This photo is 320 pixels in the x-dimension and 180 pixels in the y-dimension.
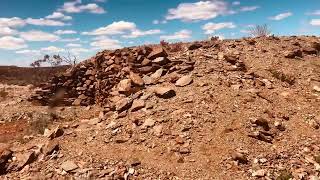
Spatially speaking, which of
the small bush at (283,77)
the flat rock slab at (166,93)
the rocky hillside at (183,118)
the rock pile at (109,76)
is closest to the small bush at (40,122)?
the rocky hillside at (183,118)

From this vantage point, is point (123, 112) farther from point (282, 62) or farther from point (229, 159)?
point (282, 62)

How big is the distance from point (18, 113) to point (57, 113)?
2.50 meters

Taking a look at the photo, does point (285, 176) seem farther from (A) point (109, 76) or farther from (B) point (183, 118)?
(A) point (109, 76)

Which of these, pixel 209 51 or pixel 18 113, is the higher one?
pixel 209 51

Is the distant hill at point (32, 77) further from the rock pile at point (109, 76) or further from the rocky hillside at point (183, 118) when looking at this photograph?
the rocky hillside at point (183, 118)

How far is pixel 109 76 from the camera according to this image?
68.8 ft

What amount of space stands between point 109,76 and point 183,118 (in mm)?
7472

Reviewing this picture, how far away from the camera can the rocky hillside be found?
12.8 metres

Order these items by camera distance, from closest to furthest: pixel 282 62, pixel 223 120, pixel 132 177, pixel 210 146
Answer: pixel 132 177, pixel 210 146, pixel 223 120, pixel 282 62

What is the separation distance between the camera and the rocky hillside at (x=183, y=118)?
41.9ft

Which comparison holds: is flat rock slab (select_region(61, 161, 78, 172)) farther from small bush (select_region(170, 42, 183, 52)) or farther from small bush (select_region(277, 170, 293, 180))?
small bush (select_region(170, 42, 183, 52))

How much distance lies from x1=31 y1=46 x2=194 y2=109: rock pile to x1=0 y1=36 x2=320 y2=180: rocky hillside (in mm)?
58

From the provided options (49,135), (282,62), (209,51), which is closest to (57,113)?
(49,135)

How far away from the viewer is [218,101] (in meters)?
15.7
